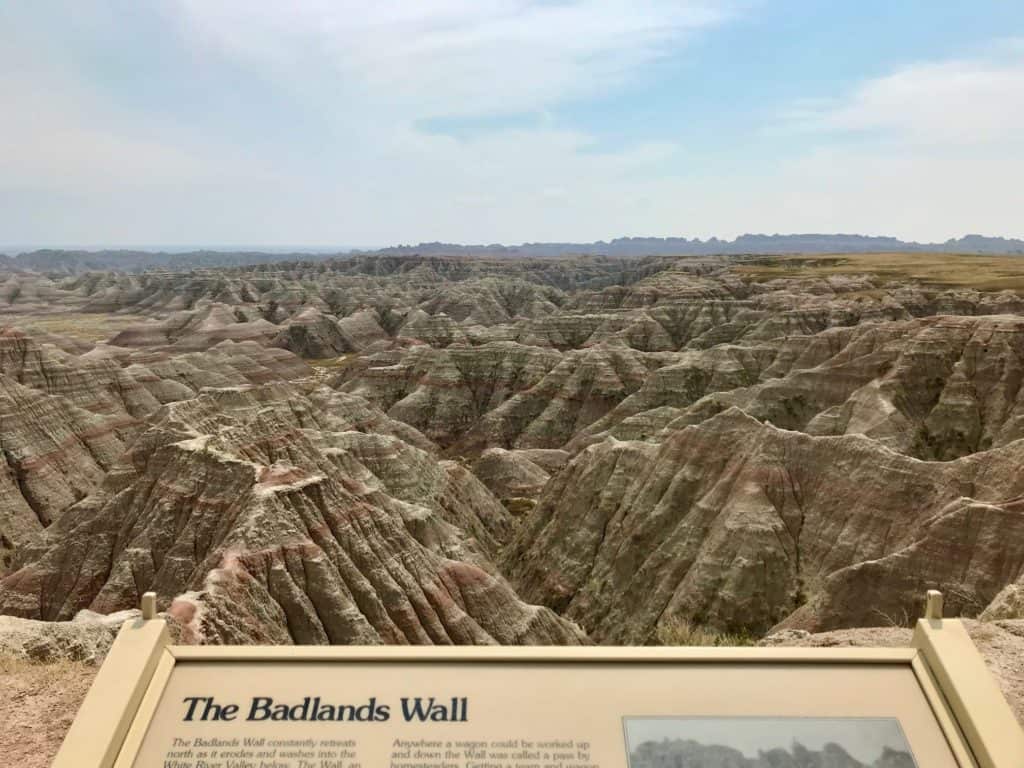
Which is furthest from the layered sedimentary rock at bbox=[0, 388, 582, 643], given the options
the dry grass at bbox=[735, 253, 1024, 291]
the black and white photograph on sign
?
the dry grass at bbox=[735, 253, 1024, 291]

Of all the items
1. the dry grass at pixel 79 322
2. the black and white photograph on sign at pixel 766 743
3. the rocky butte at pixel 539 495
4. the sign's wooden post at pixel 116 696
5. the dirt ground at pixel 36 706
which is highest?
the sign's wooden post at pixel 116 696

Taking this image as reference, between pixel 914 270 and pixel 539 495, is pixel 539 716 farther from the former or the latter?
pixel 914 270

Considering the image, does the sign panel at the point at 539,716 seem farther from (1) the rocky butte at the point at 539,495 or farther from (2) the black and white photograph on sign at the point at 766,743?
(1) the rocky butte at the point at 539,495

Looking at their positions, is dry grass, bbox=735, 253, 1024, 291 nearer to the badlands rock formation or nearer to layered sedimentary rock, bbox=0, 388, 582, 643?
the badlands rock formation

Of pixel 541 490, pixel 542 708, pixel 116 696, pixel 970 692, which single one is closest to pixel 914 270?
pixel 541 490

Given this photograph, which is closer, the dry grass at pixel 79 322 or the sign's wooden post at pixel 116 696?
the sign's wooden post at pixel 116 696

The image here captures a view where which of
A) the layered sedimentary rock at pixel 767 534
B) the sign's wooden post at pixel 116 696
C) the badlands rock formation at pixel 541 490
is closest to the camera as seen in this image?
the sign's wooden post at pixel 116 696

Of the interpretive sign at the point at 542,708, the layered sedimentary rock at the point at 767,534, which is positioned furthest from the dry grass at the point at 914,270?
the interpretive sign at the point at 542,708

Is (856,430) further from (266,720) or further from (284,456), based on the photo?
(266,720)
